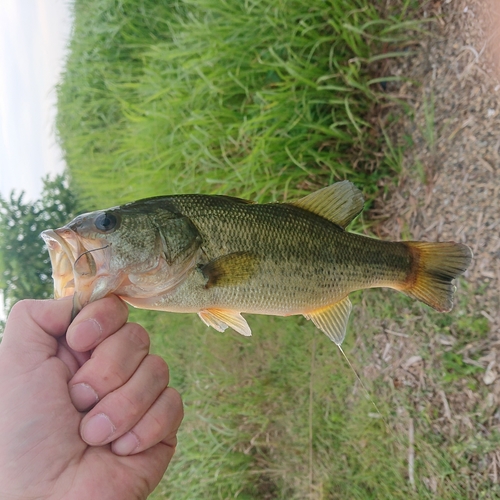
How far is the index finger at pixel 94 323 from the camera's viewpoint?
5.36ft

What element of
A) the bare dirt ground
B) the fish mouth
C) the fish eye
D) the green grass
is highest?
the fish eye

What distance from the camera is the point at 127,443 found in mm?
1704

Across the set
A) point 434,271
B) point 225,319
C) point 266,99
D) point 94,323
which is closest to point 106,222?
point 94,323

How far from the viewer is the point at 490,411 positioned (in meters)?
2.61

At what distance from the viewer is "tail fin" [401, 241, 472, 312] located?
6.48 ft

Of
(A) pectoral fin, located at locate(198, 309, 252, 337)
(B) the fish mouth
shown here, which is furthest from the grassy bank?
(B) the fish mouth

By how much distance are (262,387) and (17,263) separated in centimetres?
490

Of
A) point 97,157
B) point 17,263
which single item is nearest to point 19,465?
point 97,157

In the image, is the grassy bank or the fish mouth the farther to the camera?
the grassy bank

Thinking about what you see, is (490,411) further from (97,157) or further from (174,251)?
(97,157)

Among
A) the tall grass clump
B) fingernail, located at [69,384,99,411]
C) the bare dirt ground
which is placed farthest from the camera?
the tall grass clump

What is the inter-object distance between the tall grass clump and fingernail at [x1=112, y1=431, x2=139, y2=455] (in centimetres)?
204

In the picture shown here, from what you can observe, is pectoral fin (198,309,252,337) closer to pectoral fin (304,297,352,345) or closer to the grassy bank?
pectoral fin (304,297,352,345)

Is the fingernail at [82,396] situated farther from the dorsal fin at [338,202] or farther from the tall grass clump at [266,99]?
the tall grass clump at [266,99]
